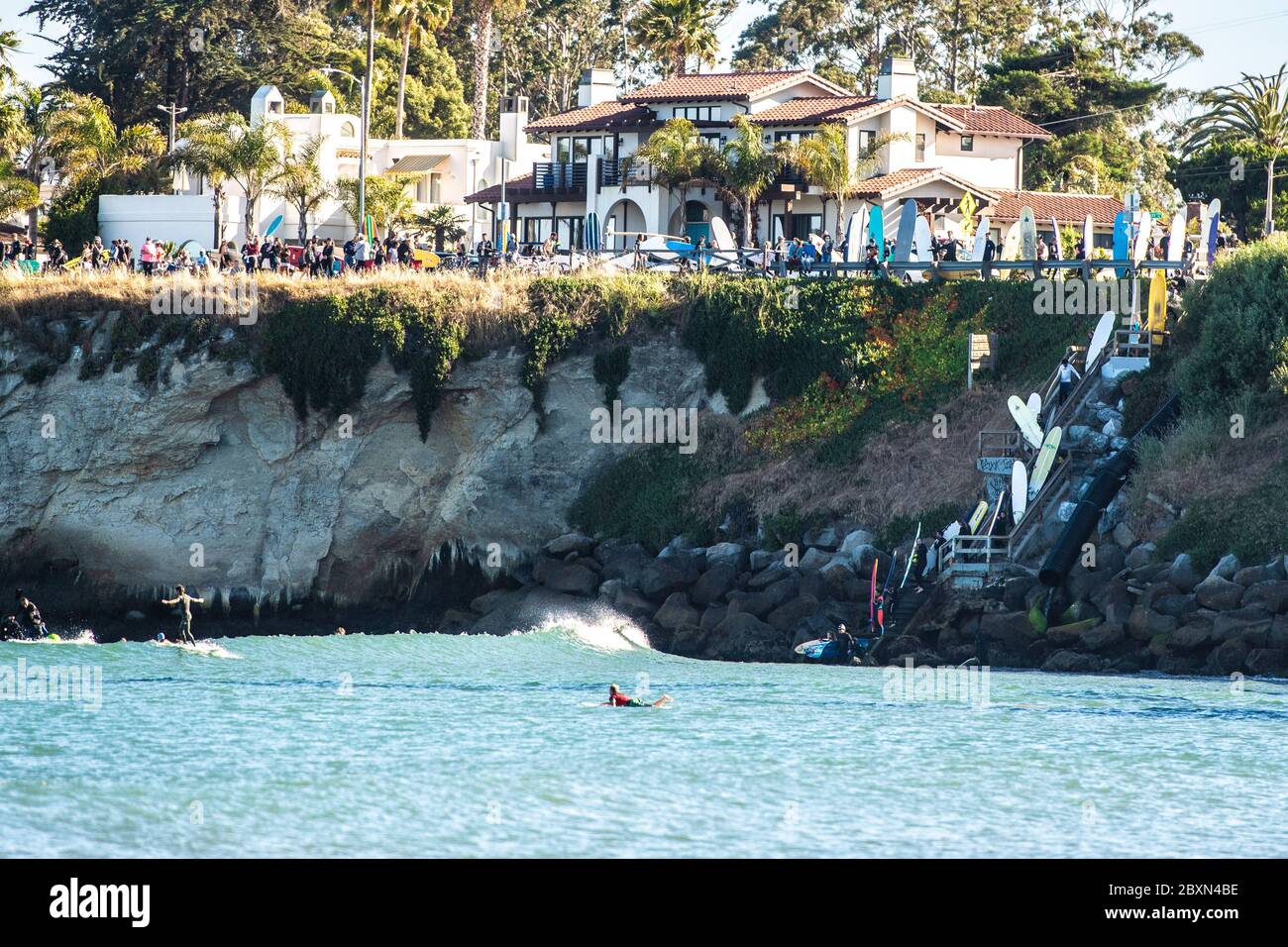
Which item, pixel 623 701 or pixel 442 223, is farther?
pixel 442 223

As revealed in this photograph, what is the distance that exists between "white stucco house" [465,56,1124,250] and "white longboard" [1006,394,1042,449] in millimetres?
25396

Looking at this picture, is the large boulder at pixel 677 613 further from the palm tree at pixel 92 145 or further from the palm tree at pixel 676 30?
A: the palm tree at pixel 676 30

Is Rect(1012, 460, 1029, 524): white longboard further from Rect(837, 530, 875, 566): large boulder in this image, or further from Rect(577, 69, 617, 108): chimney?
Rect(577, 69, 617, 108): chimney

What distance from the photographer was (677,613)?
42.7m

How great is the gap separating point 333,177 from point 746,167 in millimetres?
21703

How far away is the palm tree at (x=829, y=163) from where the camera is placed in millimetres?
65688

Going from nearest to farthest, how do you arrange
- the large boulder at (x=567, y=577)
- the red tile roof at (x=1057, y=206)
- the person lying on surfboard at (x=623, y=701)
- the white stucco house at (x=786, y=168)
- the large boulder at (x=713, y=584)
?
1. the person lying on surfboard at (x=623, y=701)
2. the large boulder at (x=713, y=584)
3. the large boulder at (x=567, y=577)
4. the white stucco house at (x=786, y=168)
5. the red tile roof at (x=1057, y=206)

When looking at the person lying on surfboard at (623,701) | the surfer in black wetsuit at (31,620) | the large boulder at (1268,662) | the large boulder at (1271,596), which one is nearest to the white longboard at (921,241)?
the large boulder at (1271,596)

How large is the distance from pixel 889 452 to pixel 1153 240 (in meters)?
15.0

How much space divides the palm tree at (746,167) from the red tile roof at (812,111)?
1.90m

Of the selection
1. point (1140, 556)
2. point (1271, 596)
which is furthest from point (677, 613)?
point (1271, 596)

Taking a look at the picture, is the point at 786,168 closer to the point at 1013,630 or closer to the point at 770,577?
the point at 770,577

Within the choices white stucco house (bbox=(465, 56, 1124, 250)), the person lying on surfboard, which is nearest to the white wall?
white stucco house (bbox=(465, 56, 1124, 250))

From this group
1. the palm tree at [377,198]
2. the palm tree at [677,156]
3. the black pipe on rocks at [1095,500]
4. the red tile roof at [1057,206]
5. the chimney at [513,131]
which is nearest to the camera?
the black pipe on rocks at [1095,500]
